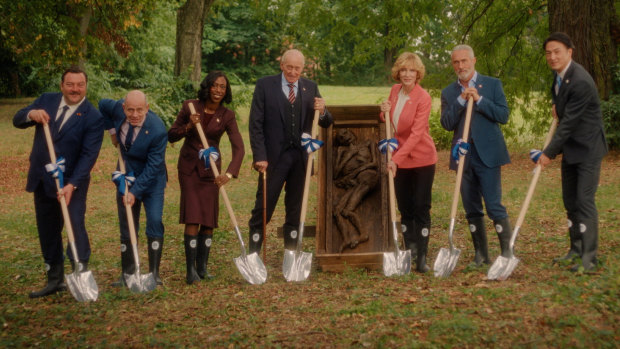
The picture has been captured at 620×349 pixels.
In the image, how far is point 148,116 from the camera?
280 inches

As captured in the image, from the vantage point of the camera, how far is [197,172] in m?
7.18

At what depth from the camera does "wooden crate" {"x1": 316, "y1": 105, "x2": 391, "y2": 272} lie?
24.7 ft

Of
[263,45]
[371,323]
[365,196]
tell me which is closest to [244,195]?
[365,196]

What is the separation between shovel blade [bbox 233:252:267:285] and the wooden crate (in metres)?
0.64

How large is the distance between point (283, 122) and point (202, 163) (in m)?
0.96

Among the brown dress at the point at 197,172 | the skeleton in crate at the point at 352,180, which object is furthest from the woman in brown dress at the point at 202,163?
the skeleton in crate at the point at 352,180

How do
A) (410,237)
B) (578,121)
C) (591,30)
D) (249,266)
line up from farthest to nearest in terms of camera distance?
(591,30)
(410,237)
(249,266)
(578,121)

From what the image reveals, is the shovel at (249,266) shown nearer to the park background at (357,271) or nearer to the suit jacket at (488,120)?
the park background at (357,271)

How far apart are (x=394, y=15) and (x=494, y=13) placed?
2.39m

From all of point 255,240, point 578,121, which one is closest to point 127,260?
point 255,240

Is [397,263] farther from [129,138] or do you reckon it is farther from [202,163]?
[129,138]

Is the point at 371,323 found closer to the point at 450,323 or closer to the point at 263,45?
the point at 450,323

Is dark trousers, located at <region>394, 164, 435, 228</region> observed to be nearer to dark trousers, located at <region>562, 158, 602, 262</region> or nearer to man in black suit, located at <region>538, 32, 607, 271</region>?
man in black suit, located at <region>538, 32, 607, 271</region>

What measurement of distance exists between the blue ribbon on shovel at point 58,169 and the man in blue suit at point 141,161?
598 mm
